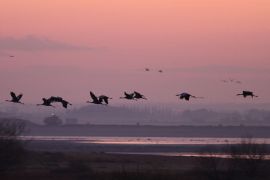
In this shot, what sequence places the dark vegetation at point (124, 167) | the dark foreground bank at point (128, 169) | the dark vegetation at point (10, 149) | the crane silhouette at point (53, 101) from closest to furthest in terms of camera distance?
A: the crane silhouette at point (53, 101), the dark foreground bank at point (128, 169), the dark vegetation at point (124, 167), the dark vegetation at point (10, 149)

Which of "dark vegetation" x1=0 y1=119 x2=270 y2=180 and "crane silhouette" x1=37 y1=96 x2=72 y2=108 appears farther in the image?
"dark vegetation" x1=0 y1=119 x2=270 y2=180

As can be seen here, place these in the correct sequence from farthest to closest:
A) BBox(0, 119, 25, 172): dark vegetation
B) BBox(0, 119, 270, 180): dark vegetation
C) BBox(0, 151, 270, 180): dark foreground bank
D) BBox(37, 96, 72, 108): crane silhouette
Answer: BBox(0, 119, 25, 172): dark vegetation, BBox(0, 119, 270, 180): dark vegetation, BBox(0, 151, 270, 180): dark foreground bank, BBox(37, 96, 72, 108): crane silhouette

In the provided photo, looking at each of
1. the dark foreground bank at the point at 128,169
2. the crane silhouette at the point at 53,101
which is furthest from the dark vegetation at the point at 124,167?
the crane silhouette at the point at 53,101

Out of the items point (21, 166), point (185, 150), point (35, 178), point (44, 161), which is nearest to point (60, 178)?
point (35, 178)

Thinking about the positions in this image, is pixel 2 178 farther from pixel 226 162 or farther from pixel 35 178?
pixel 226 162

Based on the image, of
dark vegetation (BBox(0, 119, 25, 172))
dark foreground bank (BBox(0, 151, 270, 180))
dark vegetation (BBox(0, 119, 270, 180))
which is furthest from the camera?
dark vegetation (BBox(0, 119, 25, 172))

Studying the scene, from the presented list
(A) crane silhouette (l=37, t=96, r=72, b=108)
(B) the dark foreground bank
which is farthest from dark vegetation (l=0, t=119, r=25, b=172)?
(A) crane silhouette (l=37, t=96, r=72, b=108)

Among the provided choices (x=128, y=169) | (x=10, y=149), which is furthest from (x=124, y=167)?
(x=10, y=149)

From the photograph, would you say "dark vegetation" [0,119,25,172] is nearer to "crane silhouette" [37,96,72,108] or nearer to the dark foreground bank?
the dark foreground bank

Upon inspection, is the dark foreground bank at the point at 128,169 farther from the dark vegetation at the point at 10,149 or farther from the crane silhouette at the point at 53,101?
the crane silhouette at the point at 53,101

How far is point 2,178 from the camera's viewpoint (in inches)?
3019

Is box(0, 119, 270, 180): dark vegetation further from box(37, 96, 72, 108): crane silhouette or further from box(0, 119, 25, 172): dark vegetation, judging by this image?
box(37, 96, 72, 108): crane silhouette

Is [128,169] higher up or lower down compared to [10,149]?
lower down

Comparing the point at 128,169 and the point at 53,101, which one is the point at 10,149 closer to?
the point at 128,169
